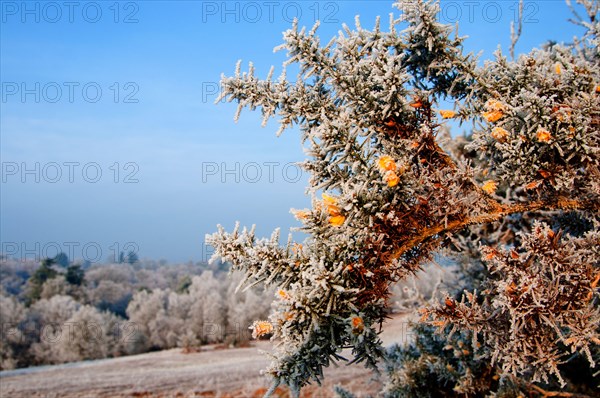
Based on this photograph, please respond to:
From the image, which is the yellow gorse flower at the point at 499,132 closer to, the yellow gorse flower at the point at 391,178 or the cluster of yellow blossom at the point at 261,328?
the yellow gorse flower at the point at 391,178

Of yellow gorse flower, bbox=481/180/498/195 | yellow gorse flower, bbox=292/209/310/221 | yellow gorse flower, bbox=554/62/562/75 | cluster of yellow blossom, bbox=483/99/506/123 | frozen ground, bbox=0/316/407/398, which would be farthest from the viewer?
frozen ground, bbox=0/316/407/398

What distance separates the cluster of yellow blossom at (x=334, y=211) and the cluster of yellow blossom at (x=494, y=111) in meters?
1.04

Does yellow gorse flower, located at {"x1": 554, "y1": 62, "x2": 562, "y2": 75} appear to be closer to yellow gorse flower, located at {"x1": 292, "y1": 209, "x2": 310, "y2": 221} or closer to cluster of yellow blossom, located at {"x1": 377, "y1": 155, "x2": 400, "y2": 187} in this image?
cluster of yellow blossom, located at {"x1": 377, "y1": 155, "x2": 400, "y2": 187}

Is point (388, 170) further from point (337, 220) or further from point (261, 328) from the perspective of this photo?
point (261, 328)

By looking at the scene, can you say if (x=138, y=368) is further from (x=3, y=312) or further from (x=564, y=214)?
(x=3, y=312)

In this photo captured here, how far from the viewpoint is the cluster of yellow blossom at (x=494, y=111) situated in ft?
8.05

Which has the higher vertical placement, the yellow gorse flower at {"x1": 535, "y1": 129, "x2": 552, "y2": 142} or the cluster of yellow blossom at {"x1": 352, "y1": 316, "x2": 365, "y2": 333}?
the yellow gorse flower at {"x1": 535, "y1": 129, "x2": 552, "y2": 142}

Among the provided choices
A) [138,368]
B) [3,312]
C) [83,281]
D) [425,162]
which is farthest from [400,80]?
[83,281]

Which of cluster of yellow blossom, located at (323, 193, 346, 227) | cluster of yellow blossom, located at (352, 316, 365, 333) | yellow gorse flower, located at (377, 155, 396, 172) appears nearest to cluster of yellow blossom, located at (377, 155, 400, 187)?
yellow gorse flower, located at (377, 155, 396, 172)

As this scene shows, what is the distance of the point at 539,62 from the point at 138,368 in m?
15.4

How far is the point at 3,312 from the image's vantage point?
92.9 ft

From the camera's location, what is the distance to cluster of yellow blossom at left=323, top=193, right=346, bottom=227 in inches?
83.8

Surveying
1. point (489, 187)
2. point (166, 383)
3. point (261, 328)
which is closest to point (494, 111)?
point (489, 187)

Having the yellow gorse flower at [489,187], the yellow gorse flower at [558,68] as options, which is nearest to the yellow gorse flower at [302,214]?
the yellow gorse flower at [489,187]
